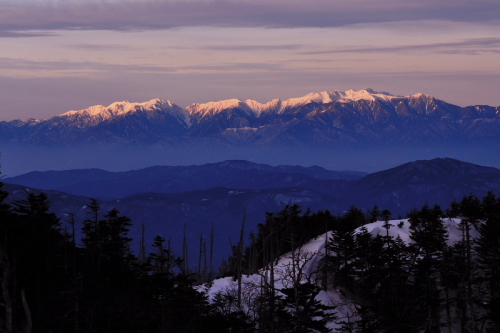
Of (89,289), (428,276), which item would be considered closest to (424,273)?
(428,276)

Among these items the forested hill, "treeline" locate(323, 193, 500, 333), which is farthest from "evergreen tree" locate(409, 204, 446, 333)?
the forested hill

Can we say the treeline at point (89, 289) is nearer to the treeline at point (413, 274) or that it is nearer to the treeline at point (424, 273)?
the treeline at point (413, 274)

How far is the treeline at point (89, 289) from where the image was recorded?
42094 millimetres

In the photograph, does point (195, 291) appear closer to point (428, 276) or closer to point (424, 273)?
point (428, 276)

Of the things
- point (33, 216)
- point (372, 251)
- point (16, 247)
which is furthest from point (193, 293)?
point (372, 251)

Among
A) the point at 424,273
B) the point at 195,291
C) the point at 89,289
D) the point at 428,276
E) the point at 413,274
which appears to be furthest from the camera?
the point at 413,274

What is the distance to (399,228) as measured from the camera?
10231 centimetres

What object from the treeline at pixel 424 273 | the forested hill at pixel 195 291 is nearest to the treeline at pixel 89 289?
the forested hill at pixel 195 291

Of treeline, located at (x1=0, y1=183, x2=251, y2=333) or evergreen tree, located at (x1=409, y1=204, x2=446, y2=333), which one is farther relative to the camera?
evergreen tree, located at (x1=409, y1=204, x2=446, y2=333)

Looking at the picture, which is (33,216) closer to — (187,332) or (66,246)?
(66,246)

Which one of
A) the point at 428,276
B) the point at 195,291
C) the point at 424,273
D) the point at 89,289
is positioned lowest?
the point at 195,291

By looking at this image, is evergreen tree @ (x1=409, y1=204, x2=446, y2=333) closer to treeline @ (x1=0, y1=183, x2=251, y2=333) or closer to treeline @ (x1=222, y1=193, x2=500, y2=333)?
treeline @ (x1=222, y1=193, x2=500, y2=333)

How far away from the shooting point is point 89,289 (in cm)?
4994

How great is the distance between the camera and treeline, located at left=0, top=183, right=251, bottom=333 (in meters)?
42.1
